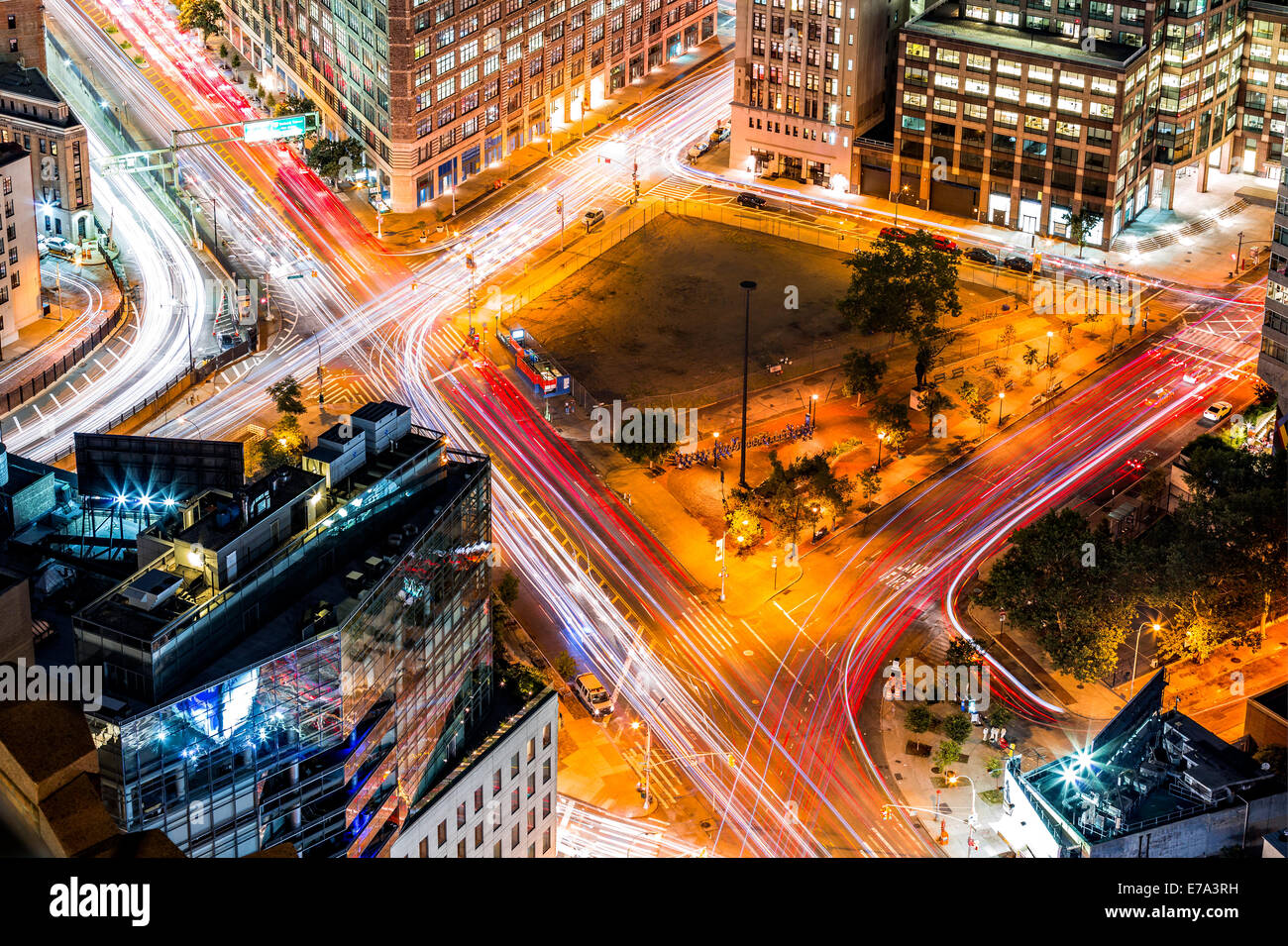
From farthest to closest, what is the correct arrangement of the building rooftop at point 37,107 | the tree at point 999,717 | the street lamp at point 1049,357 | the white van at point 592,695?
the building rooftop at point 37,107, the street lamp at point 1049,357, the white van at point 592,695, the tree at point 999,717

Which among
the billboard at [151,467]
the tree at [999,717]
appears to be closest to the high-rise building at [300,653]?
the billboard at [151,467]

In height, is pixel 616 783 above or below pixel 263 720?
below

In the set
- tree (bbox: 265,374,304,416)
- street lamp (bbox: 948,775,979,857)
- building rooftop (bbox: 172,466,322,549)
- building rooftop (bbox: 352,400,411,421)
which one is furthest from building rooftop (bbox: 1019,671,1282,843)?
tree (bbox: 265,374,304,416)

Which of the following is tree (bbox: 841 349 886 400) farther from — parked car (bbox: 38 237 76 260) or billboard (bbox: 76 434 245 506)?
parked car (bbox: 38 237 76 260)

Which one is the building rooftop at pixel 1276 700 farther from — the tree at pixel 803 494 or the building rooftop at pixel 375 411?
the building rooftop at pixel 375 411
